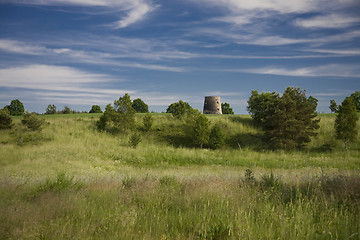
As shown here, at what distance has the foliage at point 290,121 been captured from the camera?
28.5m

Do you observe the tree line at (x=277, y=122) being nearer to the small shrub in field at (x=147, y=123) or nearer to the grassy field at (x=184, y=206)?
the small shrub in field at (x=147, y=123)

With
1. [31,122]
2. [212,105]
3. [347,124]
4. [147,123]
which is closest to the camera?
[347,124]

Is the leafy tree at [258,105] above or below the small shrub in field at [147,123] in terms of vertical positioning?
above

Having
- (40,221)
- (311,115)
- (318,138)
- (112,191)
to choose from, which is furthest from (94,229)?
(318,138)

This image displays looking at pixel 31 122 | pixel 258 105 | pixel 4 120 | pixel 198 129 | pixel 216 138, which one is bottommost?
pixel 216 138

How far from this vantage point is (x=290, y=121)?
28.3 meters

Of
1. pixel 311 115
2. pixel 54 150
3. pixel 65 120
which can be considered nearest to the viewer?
pixel 54 150

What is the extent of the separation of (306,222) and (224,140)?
27167 millimetres

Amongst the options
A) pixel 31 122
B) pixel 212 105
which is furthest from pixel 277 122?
pixel 212 105

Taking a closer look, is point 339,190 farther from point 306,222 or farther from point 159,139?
point 159,139

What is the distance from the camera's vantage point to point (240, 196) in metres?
6.44

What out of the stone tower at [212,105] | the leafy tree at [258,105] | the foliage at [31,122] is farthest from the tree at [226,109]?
the foliage at [31,122]

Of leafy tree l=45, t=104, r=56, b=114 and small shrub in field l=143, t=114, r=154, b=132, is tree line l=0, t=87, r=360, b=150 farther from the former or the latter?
leafy tree l=45, t=104, r=56, b=114

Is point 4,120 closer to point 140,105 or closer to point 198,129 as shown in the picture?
point 198,129
